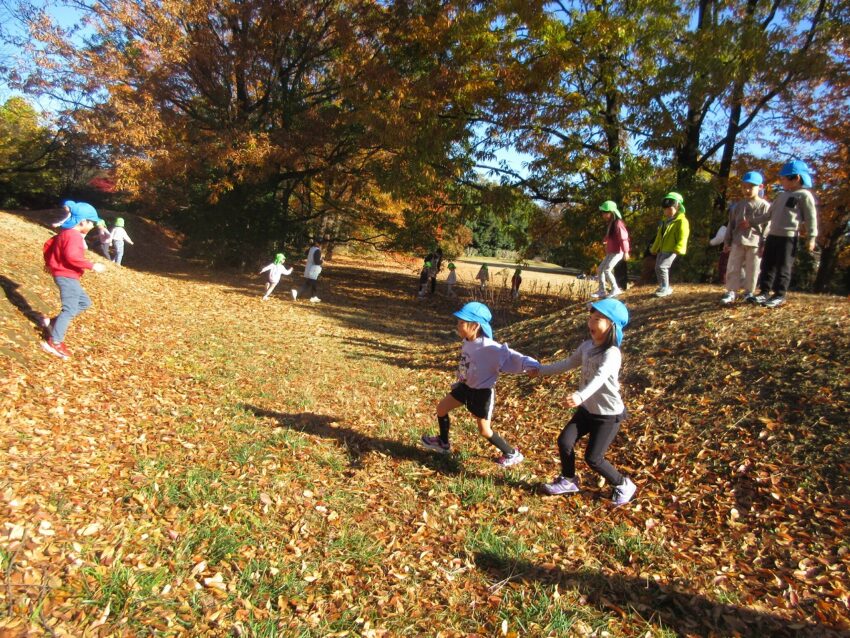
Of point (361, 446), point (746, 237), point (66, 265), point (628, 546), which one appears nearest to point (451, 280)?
point (746, 237)

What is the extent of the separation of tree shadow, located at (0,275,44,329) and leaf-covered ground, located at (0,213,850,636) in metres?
0.05

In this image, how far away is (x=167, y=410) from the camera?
5508 millimetres

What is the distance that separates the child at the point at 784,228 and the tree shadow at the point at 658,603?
4442mm

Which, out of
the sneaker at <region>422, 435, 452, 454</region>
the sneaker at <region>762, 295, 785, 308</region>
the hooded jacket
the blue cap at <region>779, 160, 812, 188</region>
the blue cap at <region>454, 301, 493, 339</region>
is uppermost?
the blue cap at <region>779, 160, 812, 188</region>

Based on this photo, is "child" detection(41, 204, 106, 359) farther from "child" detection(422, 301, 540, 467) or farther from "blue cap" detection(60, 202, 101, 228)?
"child" detection(422, 301, 540, 467)

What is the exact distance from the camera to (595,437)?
397 centimetres

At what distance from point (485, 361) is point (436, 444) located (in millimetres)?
1176

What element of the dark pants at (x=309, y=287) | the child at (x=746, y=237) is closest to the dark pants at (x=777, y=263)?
the child at (x=746, y=237)

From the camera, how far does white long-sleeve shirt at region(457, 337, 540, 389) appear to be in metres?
4.34

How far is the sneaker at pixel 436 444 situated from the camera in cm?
504

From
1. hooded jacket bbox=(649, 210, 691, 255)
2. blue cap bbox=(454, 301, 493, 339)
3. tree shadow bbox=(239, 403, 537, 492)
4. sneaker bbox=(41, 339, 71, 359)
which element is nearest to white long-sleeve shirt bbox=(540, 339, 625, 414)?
blue cap bbox=(454, 301, 493, 339)

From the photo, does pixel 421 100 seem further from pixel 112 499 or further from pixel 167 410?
pixel 112 499

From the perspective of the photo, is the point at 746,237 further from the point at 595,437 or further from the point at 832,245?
the point at 832,245

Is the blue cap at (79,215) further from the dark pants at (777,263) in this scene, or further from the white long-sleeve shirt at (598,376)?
the dark pants at (777,263)
